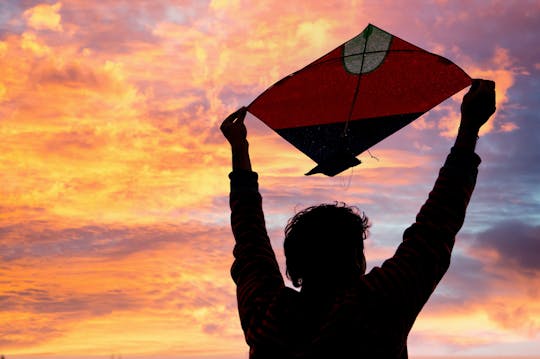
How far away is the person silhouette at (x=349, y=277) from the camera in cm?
313

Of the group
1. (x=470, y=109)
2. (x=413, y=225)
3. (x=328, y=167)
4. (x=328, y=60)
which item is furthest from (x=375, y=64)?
(x=413, y=225)

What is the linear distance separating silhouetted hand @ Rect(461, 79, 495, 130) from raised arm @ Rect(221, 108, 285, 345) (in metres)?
1.26

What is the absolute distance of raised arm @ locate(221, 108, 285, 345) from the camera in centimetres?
350

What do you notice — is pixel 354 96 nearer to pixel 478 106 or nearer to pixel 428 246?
pixel 478 106

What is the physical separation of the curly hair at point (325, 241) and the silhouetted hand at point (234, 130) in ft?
3.17

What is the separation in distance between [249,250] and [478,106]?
58.9 inches

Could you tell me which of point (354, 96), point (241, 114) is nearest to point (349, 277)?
point (241, 114)

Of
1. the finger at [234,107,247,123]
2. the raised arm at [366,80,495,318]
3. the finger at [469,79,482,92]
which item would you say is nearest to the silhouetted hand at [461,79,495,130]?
the finger at [469,79,482,92]

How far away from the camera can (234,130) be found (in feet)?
14.5

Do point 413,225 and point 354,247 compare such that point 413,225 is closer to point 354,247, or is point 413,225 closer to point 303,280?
point 354,247

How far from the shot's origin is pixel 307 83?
18.3 ft

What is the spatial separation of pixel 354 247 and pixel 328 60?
8.30 feet

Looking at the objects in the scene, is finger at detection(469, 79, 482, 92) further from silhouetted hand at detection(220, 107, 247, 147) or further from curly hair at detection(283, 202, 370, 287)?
silhouetted hand at detection(220, 107, 247, 147)

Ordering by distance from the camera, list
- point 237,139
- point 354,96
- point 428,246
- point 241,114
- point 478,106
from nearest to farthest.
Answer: point 428,246 → point 478,106 → point 237,139 → point 241,114 → point 354,96
